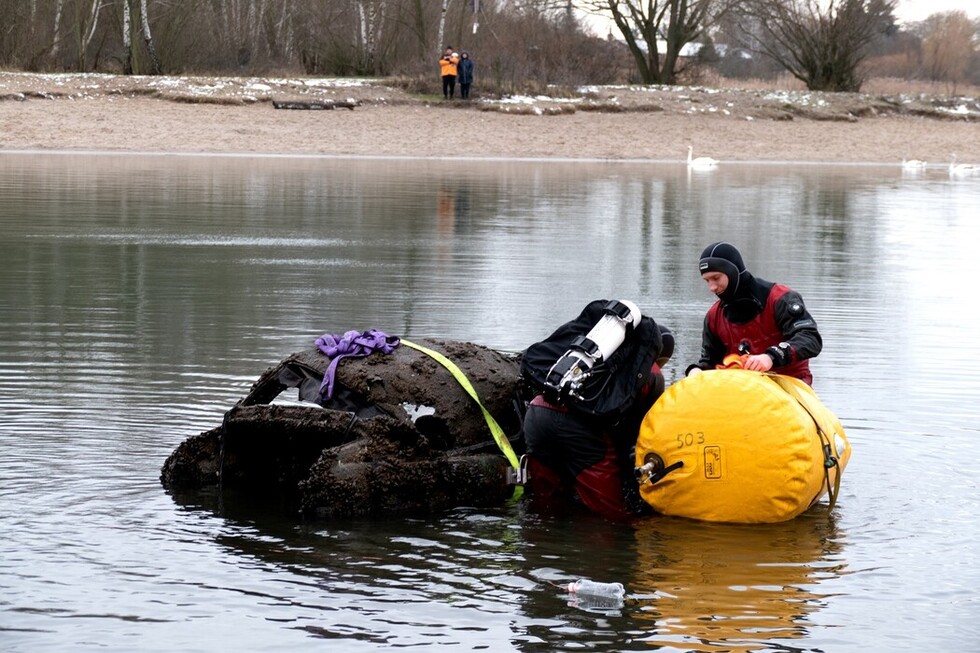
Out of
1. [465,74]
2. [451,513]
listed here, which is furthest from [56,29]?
[451,513]

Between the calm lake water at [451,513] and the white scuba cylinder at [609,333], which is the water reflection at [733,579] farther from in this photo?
the white scuba cylinder at [609,333]

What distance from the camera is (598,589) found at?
6.16 meters

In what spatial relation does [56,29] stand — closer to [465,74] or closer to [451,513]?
[465,74]

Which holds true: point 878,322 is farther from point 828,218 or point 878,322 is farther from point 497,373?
point 828,218

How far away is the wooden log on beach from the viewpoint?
150 feet

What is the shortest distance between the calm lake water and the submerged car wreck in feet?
0.62

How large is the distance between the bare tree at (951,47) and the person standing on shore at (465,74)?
171 ft

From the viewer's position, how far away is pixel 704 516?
23.7ft

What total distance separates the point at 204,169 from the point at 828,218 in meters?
14.6

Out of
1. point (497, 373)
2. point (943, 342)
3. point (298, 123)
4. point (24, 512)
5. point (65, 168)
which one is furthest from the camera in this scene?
point (298, 123)

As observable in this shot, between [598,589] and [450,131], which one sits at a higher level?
[450,131]

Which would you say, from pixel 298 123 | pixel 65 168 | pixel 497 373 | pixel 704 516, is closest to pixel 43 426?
pixel 497 373

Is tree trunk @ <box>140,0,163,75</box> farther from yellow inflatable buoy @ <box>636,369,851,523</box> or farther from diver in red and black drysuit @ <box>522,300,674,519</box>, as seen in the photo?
yellow inflatable buoy @ <box>636,369,851,523</box>

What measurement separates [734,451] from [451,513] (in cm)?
141
